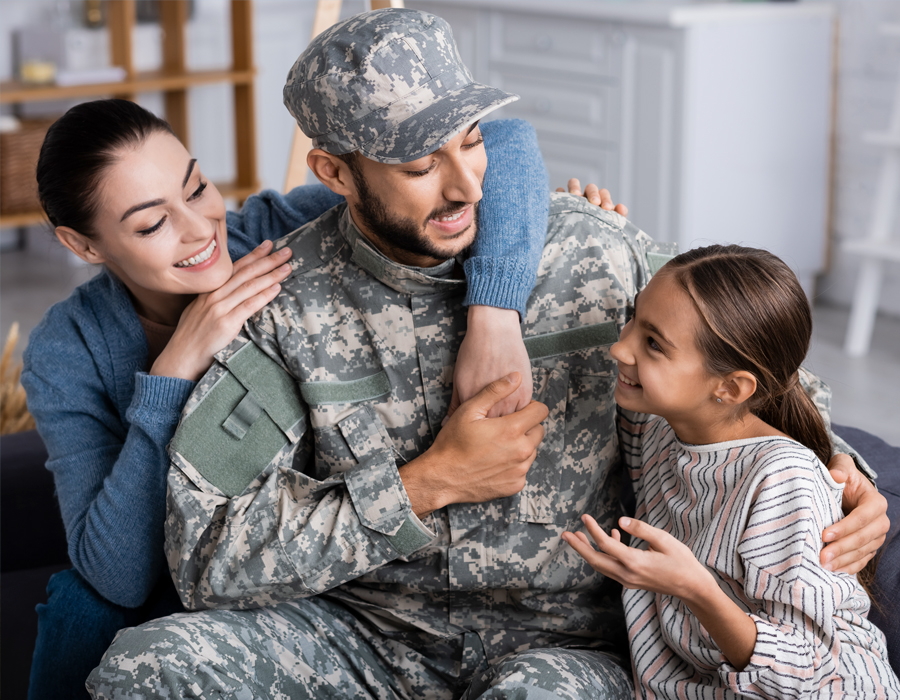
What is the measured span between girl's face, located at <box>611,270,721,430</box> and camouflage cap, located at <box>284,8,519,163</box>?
330mm

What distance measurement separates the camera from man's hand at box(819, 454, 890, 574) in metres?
1.23

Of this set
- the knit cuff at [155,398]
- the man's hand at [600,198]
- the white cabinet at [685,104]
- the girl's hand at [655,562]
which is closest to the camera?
the girl's hand at [655,562]

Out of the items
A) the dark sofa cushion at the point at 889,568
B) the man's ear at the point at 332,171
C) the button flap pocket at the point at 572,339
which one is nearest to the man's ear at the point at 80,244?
the man's ear at the point at 332,171

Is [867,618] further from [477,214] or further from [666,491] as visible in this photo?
[477,214]

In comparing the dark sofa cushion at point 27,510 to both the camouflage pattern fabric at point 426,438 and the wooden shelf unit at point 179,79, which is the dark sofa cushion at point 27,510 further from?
the wooden shelf unit at point 179,79

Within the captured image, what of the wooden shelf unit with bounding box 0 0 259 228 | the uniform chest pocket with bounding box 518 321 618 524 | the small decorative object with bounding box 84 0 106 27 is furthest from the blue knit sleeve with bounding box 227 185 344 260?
the small decorative object with bounding box 84 0 106 27

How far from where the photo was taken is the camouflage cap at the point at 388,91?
1.33 m

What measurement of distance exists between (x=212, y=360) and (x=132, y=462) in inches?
7.1

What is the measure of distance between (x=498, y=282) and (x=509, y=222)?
0.11m

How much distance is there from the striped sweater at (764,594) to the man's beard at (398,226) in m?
0.42

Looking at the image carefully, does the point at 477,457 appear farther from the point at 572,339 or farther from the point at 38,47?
the point at 38,47

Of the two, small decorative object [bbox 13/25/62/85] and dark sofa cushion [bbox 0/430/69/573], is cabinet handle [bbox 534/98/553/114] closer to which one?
small decorative object [bbox 13/25/62/85]

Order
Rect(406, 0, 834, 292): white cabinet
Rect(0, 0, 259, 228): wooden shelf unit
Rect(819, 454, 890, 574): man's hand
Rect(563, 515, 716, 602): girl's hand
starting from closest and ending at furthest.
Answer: Rect(563, 515, 716, 602): girl's hand < Rect(819, 454, 890, 574): man's hand < Rect(406, 0, 834, 292): white cabinet < Rect(0, 0, 259, 228): wooden shelf unit

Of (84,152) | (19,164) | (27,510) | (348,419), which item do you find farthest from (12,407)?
(19,164)
